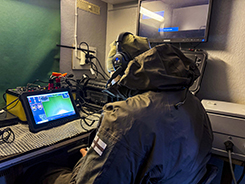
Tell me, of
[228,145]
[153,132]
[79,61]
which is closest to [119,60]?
[153,132]

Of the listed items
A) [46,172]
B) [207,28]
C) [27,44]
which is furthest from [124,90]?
[27,44]

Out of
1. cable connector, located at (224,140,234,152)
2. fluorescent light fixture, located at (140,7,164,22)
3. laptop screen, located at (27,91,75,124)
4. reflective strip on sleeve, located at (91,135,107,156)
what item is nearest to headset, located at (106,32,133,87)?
reflective strip on sleeve, located at (91,135,107,156)

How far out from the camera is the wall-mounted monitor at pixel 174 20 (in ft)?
4.68

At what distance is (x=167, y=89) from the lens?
70 cm

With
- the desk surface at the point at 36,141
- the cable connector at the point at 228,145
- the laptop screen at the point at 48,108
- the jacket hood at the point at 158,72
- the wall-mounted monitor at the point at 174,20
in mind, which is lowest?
the desk surface at the point at 36,141

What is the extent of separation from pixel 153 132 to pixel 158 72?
0.76ft

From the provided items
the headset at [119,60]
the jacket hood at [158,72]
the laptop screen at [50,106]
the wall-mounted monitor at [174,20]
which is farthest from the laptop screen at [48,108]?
the wall-mounted monitor at [174,20]

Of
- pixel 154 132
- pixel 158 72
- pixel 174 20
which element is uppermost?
pixel 174 20

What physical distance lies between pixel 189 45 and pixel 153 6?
53 cm

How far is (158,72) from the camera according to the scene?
2.16ft

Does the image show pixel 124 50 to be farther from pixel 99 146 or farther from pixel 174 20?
pixel 174 20

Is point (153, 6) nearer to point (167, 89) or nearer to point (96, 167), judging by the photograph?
point (167, 89)

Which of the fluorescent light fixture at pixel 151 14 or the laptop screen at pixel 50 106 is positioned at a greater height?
the fluorescent light fixture at pixel 151 14

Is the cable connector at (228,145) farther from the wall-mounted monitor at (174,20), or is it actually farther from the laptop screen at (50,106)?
the laptop screen at (50,106)
